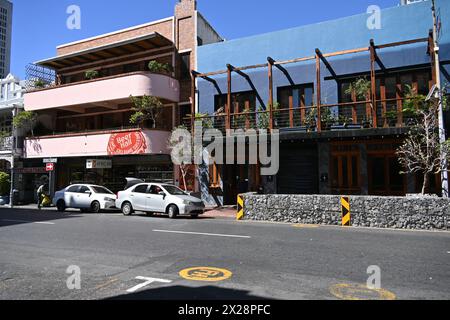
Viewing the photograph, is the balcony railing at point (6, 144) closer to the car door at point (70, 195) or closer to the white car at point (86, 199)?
the white car at point (86, 199)

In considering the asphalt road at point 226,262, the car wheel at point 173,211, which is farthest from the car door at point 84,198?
the asphalt road at point 226,262

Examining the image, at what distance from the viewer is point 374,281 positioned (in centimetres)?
541

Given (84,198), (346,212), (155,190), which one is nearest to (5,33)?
(84,198)

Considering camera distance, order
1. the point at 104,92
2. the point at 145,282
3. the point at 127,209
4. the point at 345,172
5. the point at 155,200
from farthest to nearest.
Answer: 1. the point at 104,92
2. the point at 345,172
3. the point at 127,209
4. the point at 155,200
5. the point at 145,282

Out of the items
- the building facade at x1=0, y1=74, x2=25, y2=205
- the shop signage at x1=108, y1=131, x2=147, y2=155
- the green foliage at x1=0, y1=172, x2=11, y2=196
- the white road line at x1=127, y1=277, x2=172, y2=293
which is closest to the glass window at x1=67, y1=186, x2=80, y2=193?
the shop signage at x1=108, y1=131, x2=147, y2=155

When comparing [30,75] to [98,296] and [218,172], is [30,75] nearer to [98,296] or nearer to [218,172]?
[218,172]

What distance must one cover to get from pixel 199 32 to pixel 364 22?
9.42 m

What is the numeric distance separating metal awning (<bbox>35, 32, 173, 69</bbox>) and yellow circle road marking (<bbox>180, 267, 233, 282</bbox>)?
1719cm

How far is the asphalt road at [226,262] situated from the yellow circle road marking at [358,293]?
14 millimetres

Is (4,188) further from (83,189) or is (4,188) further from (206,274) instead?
(206,274)

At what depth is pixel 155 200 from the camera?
1509 centimetres

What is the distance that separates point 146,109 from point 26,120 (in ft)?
32.7

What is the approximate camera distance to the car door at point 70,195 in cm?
1848

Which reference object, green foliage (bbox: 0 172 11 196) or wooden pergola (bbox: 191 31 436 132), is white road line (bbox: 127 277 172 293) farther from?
green foliage (bbox: 0 172 11 196)
